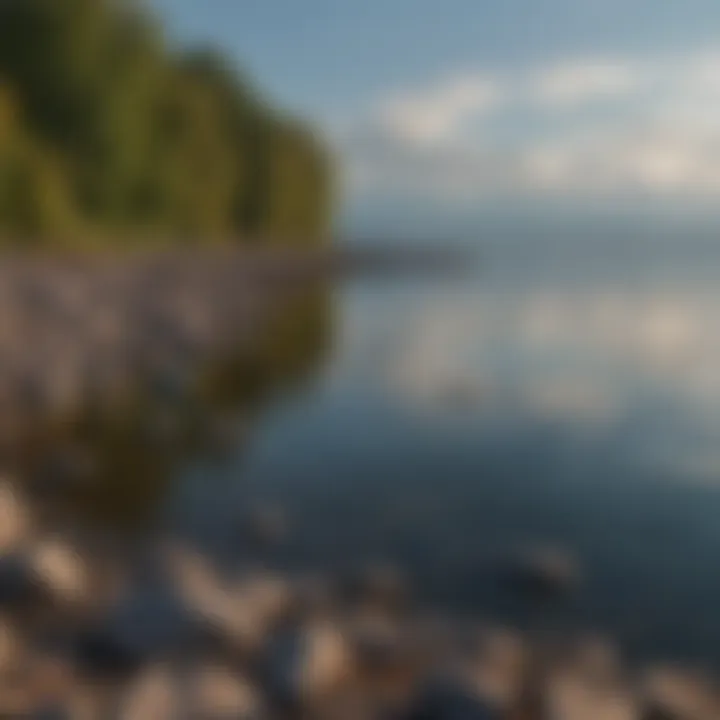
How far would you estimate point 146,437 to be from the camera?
9258mm

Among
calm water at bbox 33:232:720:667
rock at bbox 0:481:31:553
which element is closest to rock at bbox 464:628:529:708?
calm water at bbox 33:232:720:667

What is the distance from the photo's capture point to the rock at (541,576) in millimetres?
5484

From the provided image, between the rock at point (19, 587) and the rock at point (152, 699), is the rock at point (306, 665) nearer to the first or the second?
the rock at point (152, 699)

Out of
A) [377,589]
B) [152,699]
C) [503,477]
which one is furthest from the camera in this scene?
[503,477]

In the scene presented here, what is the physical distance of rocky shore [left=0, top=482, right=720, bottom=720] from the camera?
392 centimetres

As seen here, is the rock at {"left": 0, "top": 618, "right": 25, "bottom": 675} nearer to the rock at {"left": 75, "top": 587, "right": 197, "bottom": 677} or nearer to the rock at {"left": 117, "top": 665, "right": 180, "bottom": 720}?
the rock at {"left": 75, "top": 587, "right": 197, "bottom": 677}

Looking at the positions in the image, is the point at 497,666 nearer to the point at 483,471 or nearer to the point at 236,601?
the point at 236,601

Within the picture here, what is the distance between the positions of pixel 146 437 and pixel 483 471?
11.3ft

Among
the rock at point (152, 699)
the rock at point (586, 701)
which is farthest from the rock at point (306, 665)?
the rock at point (586, 701)

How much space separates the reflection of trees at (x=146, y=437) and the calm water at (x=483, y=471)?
0.08 metres

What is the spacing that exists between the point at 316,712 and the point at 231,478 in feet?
13.6

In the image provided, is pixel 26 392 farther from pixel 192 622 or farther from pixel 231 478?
pixel 192 622

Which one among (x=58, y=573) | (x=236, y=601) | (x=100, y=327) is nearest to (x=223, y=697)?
(x=236, y=601)

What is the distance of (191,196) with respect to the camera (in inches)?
1668
